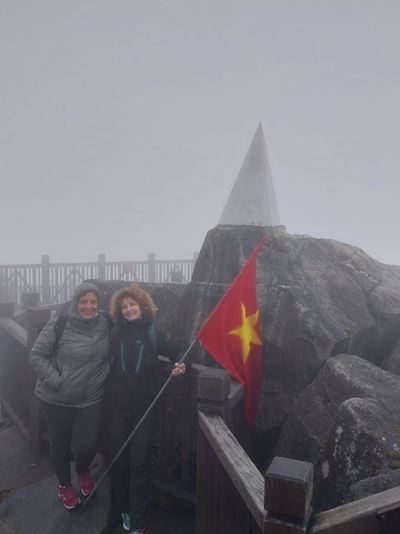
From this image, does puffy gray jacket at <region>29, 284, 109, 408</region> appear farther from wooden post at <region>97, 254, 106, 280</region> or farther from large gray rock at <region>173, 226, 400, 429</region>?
wooden post at <region>97, 254, 106, 280</region>

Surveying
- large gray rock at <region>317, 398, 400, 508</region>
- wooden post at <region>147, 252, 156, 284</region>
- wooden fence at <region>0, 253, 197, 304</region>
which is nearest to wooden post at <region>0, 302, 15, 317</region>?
large gray rock at <region>317, 398, 400, 508</region>

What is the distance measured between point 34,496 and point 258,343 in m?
2.50

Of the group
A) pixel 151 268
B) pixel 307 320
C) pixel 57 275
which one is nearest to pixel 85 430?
pixel 307 320

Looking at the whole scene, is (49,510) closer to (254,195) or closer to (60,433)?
(60,433)

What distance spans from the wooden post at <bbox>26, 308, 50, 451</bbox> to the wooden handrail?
2.26 meters

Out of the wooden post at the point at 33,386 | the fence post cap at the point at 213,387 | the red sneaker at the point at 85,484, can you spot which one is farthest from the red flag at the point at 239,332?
the wooden post at the point at 33,386

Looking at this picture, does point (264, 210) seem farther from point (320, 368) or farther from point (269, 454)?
point (269, 454)

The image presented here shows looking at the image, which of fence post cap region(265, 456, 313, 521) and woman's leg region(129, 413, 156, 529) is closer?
fence post cap region(265, 456, 313, 521)

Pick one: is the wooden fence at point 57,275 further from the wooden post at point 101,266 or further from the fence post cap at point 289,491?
the fence post cap at point 289,491

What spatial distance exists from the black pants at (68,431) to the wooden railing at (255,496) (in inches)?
41.7

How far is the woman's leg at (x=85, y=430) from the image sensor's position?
337 centimetres

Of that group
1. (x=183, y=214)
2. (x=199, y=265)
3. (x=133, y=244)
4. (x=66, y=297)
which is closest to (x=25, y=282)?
(x=66, y=297)

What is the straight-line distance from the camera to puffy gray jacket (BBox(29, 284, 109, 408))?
10.7ft

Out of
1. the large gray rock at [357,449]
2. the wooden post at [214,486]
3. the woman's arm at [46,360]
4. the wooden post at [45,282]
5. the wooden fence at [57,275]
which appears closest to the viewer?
the large gray rock at [357,449]
